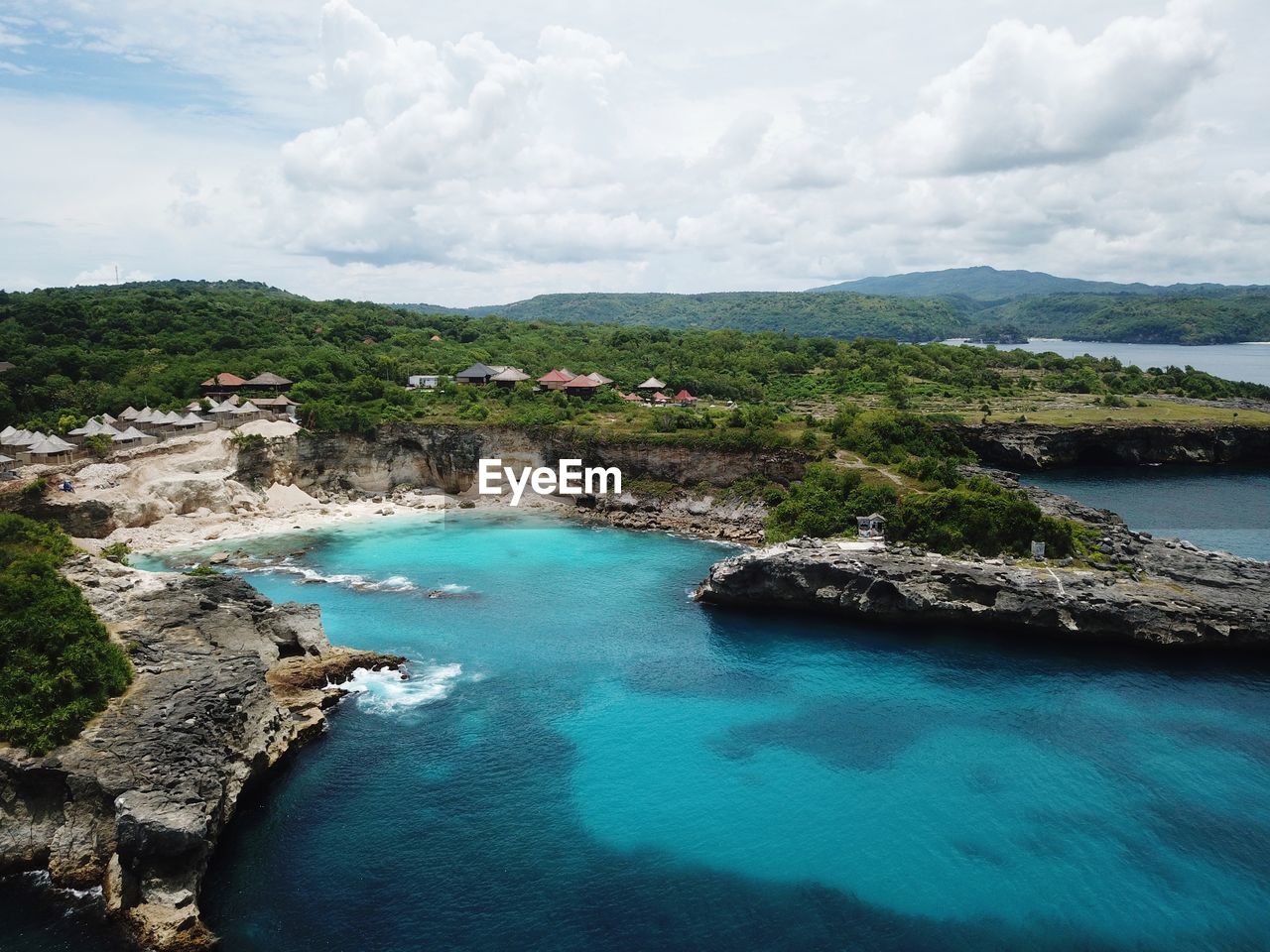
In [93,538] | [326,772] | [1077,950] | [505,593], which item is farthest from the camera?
[93,538]

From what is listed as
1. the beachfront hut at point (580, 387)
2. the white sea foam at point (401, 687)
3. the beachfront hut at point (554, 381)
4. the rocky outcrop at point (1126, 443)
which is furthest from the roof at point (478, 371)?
the white sea foam at point (401, 687)

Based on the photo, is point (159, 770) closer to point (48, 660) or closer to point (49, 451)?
point (48, 660)

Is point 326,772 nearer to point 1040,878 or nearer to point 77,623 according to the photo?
point 77,623

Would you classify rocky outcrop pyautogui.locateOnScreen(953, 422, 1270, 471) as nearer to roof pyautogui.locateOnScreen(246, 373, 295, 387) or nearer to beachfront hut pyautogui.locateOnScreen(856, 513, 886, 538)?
beachfront hut pyautogui.locateOnScreen(856, 513, 886, 538)

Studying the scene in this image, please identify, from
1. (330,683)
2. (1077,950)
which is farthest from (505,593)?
(1077,950)

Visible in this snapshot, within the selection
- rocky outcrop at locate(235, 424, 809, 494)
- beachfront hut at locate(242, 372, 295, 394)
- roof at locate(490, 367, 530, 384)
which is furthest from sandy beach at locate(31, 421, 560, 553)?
roof at locate(490, 367, 530, 384)

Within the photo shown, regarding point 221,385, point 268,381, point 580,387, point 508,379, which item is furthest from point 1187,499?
point 221,385
